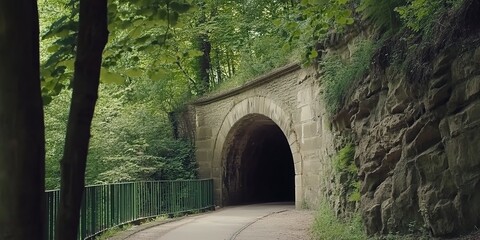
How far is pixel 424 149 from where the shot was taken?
7.24 meters

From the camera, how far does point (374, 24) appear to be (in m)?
9.52

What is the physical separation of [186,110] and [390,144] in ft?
45.8

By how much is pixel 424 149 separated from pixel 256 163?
601 inches

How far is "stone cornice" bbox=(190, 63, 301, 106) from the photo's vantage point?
51.7ft

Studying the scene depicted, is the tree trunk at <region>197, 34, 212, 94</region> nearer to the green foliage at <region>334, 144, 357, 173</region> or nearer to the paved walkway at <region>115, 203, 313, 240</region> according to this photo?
the paved walkway at <region>115, 203, 313, 240</region>

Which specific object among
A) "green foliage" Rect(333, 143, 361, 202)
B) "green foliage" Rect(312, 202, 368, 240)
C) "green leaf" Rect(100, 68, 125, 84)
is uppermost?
"green leaf" Rect(100, 68, 125, 84)

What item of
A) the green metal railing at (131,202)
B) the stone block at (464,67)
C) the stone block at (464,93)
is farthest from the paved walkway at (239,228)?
the stone block at (464,67)

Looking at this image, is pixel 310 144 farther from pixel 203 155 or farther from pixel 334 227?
pixel 203 155

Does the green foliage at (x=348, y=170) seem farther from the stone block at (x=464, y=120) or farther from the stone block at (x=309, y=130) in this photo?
the stone block at (x=309, y=130)

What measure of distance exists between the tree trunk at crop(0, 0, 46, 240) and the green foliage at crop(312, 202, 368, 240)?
7.14 metres

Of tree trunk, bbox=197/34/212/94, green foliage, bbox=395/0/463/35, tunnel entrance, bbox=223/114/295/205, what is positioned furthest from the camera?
tree trunk, bbox=197/34/212/94

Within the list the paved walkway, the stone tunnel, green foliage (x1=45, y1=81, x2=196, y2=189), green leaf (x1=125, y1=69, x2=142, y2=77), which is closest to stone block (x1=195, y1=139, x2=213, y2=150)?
the stone tunnel

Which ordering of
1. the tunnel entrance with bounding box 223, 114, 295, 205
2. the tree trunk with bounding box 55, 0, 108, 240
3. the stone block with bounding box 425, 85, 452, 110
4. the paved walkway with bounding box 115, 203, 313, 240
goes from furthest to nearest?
the tunnel entrance with bounding box 223, 114, 295, 205
the paved walkway with bounding box 115, 203, 313, 240
the stone block with bounding box 425, 85, 452, 110
the tree trunk with bounding box 55, 0, 108, 240

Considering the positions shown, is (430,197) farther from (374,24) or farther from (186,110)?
(186,110)
